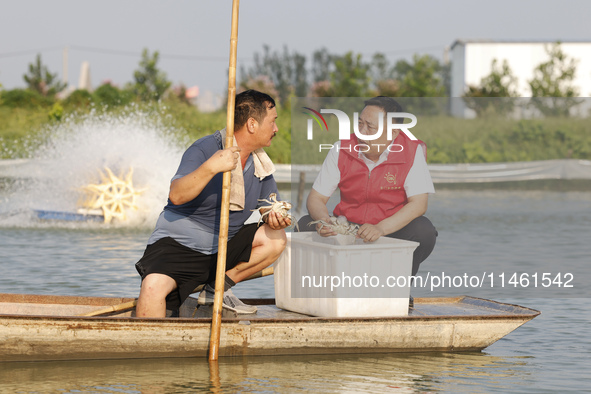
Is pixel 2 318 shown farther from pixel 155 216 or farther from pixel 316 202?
pixel 155 216

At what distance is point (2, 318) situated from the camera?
6109 mm

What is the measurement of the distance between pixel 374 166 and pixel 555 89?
3048 centimetres

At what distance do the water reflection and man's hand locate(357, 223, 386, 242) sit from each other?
33.4 inches

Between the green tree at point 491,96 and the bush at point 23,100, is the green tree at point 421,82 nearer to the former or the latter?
the green tree at point 491,96

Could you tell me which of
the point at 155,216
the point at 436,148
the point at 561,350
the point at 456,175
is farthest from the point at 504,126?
the point at 561,350

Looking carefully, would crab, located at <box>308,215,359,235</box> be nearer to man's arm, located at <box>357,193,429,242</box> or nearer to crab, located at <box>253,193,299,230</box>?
man's arm, located at <box>357,193,429,242</box>

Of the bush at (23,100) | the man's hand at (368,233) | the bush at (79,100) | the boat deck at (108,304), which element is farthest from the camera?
the bush at (23,100)

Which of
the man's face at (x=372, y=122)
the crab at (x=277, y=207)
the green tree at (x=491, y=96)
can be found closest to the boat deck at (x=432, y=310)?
the crab at (x=277, y=207)

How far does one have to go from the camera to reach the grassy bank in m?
28.9

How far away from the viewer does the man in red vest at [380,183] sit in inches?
278

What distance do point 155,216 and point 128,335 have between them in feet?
32.9

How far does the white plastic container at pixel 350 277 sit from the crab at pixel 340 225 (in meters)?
0.09

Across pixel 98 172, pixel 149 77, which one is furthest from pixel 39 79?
pixel 98 172

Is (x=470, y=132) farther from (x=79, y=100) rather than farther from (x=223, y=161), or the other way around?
(x=223, y=161)
